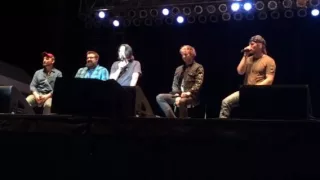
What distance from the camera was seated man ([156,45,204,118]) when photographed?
557 centimetres

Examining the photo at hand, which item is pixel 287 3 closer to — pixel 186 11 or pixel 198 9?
pixel 198 9

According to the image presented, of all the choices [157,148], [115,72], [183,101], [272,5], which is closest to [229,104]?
[183,101]

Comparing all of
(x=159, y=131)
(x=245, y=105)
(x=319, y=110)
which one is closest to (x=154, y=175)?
(x=159, y=131)

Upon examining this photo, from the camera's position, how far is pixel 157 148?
3.05 meters

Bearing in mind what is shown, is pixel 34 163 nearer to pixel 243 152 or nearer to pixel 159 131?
pixel 159 131

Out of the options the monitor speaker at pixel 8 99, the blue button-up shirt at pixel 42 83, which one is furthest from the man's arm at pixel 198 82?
the monitor speaker at pixel 8 99

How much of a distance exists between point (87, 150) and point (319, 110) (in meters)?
4.56

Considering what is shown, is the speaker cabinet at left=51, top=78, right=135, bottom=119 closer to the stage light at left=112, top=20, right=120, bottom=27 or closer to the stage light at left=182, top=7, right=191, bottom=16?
the stage light at left=182, top=7, right=191, bottom=16

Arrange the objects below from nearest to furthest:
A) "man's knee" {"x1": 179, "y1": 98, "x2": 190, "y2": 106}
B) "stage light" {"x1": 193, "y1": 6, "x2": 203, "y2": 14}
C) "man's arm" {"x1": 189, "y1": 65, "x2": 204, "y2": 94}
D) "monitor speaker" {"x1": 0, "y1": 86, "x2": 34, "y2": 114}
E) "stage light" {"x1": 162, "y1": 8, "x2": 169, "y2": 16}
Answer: "monitor speaker" {"x1": 0, "y1": 86, "x2": 34, "y2": 114} → "man's knee" {"x1": 179, "y1": 98, "x2": 190, "y2": 106} → "man's arm" {"x1": 189, "y1": 65, "x2": 204, "y2": 94} → "stage light" {"x1": 193, "y1": 6, "x2": 203, "y2": 14} → "stage light" {"x1": 162, "y1": 8, "x2": 169, "y2": 16}

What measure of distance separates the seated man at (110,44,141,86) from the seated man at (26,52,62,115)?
0.82 meters

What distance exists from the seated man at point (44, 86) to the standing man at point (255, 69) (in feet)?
7.52

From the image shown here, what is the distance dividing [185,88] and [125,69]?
0.90 meters

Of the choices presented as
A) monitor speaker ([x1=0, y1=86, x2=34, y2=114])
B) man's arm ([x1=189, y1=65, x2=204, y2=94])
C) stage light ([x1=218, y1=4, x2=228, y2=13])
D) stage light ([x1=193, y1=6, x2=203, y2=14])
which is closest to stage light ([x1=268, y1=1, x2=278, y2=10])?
stage light ([x1=218, y1=4, x2=228, y2=13])

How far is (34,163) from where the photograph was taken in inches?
126
